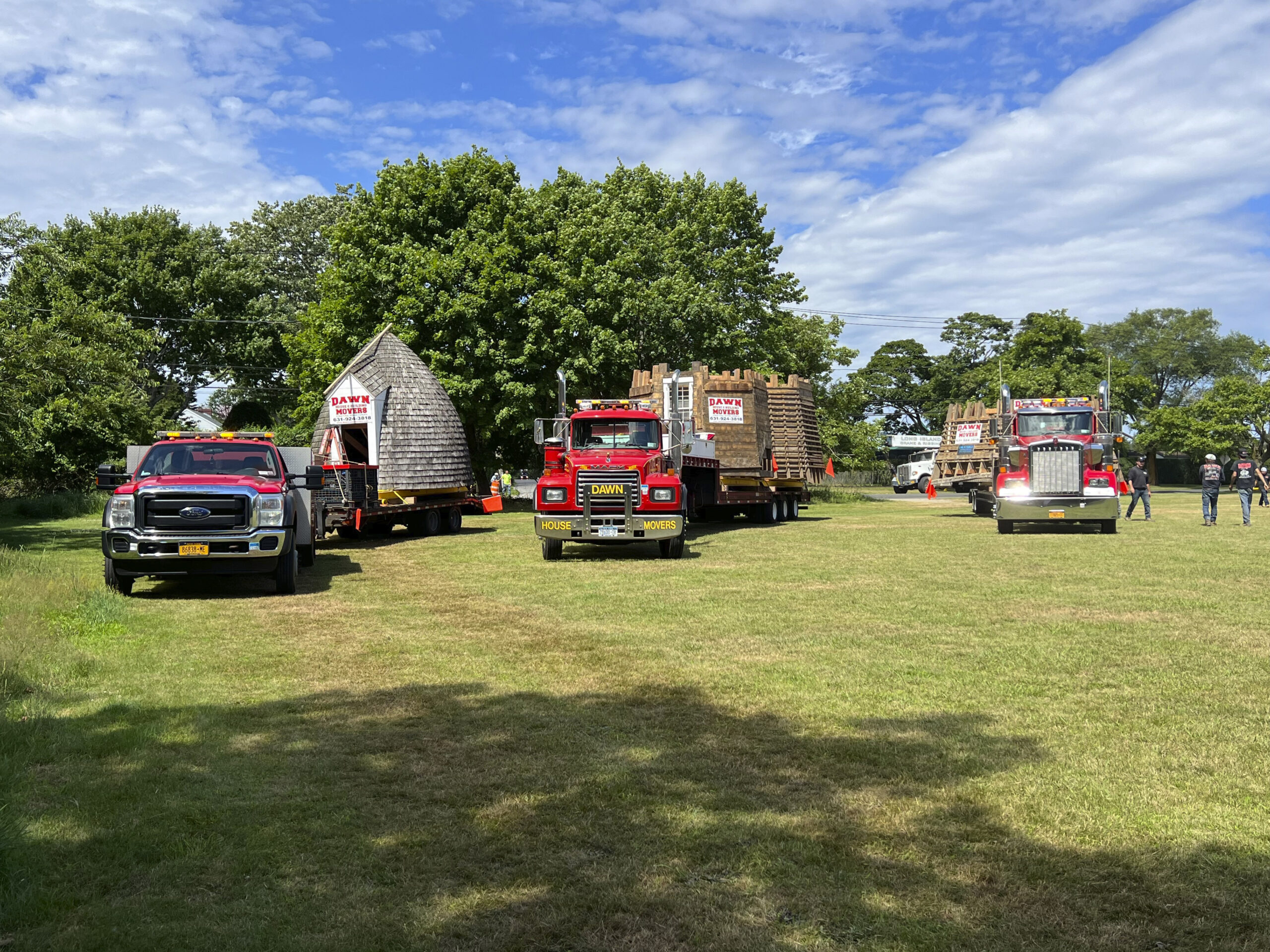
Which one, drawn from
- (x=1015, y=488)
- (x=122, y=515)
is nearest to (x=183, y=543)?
(x=122, y=515)

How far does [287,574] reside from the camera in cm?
1430

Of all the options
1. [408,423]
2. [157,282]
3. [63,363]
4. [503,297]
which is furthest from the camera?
[157,282]

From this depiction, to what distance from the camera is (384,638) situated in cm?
1066

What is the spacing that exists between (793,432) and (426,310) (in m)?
12.4

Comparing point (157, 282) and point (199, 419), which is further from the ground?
point (157, 282)

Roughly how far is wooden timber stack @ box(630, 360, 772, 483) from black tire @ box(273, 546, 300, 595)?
1426 cm

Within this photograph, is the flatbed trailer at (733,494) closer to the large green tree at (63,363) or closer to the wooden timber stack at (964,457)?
the wooden timber stack at (964,457)

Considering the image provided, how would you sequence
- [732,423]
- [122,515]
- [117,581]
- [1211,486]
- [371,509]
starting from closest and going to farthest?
[122,515] < [117,581] < [371,509] < [1211,486] < [732,423]

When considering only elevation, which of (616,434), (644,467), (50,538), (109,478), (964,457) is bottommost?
(50,538)

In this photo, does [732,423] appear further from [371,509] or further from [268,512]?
[268,512]

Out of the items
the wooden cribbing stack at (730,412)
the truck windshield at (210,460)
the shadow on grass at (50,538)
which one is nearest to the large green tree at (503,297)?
the wooden cribbing stack at (730,412)

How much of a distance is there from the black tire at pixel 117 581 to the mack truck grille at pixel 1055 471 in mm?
18703

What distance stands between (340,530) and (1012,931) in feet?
72.1

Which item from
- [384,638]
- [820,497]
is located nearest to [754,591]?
[384,638]
